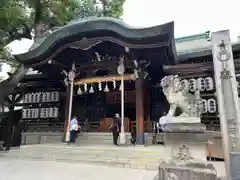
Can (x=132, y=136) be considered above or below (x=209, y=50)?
below

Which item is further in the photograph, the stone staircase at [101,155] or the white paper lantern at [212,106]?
the white paper lantern at [212,106]

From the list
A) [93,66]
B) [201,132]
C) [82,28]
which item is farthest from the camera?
[93,66]

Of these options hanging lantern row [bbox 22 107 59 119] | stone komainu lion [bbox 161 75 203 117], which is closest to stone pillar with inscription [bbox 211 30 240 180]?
stone komainu lion [bbox 161 75 203 117]

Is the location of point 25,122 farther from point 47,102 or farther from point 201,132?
point 201,132

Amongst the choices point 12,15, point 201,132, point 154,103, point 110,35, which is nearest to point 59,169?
point 201,132

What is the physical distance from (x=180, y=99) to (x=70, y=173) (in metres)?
3.56

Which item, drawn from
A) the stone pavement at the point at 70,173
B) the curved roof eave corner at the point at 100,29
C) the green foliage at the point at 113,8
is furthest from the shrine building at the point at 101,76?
the green foliage at the point at 113,8

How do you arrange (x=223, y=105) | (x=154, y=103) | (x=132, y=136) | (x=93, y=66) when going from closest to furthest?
(x=223, y=105)
(x=132, y=136)
(x=93, y=66)
(x=154, y=103)

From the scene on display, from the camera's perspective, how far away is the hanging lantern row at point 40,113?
12125 mm

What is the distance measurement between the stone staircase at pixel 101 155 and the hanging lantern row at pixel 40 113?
139 inches

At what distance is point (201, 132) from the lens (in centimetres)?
406

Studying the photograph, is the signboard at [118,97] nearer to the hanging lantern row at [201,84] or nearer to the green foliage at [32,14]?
the hanging lantern row at [201,84]

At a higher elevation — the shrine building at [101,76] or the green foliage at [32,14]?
the green foliage at [32,14]

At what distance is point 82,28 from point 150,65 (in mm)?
3728
